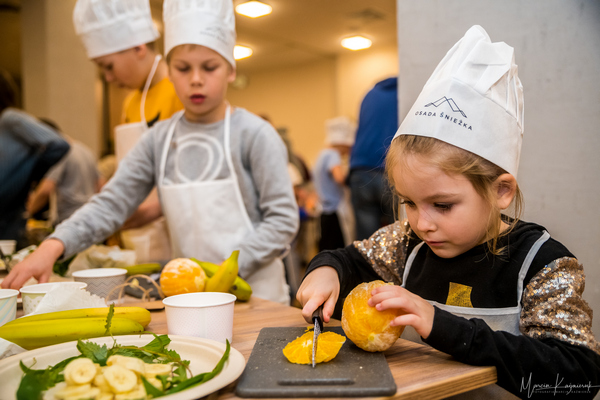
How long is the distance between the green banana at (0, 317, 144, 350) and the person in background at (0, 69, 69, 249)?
6.39 feet

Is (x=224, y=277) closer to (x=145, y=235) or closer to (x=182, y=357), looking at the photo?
(x=182, y=357)

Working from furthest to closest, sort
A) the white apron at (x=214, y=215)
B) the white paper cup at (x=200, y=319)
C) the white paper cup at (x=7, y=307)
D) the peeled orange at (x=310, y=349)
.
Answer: the white apron at (x=214, y=215), the white paper cup at (x=7, y=307), the white paper cup at (x=200, y=319), the peeled orange at (x=310, y=349)

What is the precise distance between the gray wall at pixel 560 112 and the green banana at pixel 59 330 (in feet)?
3.78

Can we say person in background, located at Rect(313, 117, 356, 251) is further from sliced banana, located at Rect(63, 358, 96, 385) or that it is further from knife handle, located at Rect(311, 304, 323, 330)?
sliced banana, located at Rect(63, 358, 96, 385)

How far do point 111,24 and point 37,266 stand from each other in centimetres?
120

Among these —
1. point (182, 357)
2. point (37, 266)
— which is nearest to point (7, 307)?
point (37, 266)

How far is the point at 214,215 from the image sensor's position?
5.71 ft

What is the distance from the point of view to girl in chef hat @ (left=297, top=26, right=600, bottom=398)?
86cm

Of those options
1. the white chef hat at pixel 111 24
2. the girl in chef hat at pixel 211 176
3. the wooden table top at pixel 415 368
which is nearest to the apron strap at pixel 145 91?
the white chef hat at pixel 111 24

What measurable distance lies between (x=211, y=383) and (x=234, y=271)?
0.63m

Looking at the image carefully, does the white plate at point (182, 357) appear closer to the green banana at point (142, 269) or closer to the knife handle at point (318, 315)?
the knife handle at point (318, 315)

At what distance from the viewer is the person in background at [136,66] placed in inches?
83.4

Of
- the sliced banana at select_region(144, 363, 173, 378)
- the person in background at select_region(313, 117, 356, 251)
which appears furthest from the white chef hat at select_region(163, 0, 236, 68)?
the person in background at select_region(313, 117, 356, 251)

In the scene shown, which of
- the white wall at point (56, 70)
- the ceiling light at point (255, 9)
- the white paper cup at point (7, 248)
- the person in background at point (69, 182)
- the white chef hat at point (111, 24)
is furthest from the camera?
the ceiling light at point (255, 9)
